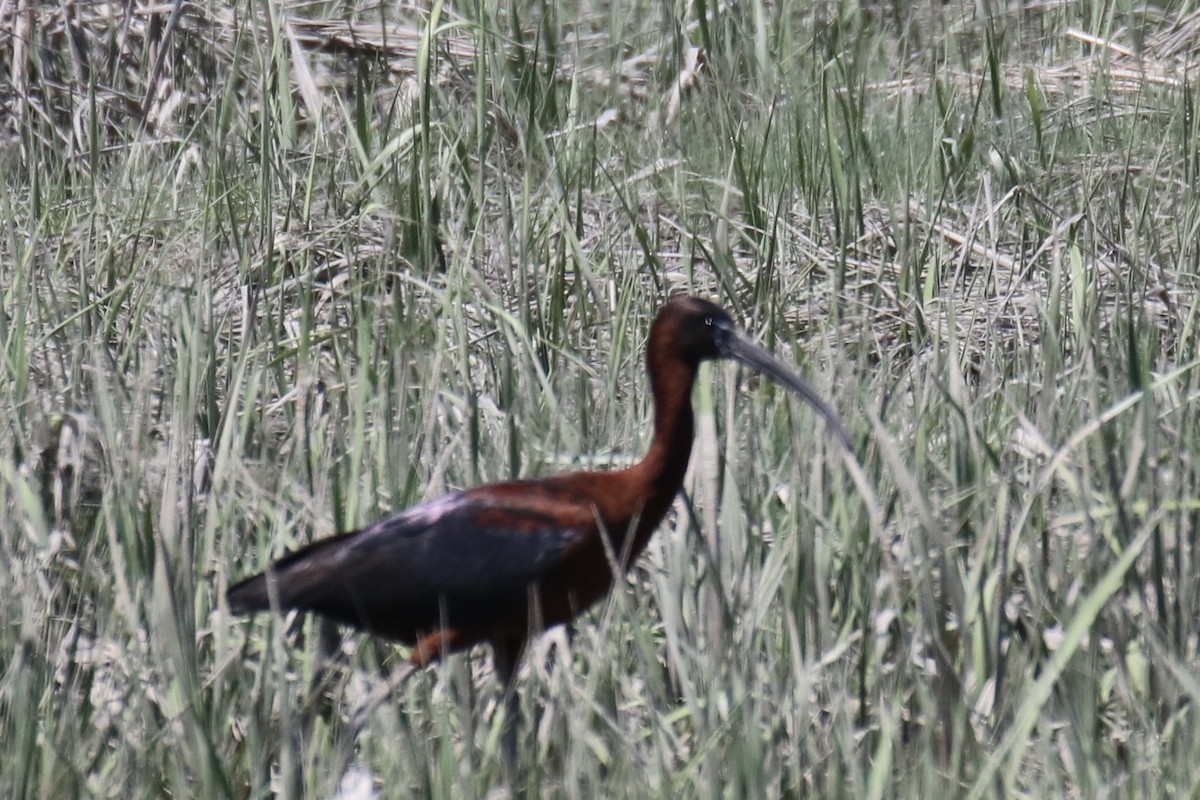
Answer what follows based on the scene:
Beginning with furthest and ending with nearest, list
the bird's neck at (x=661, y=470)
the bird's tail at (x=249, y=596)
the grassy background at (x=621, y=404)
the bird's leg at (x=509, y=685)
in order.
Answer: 1. the bird's neck at (x=661, y=470)
2. the bird's tail at (x=249, y=596)
3. the bird's leg at (x=509, y=685)
4. the grassy background at (x=621, y=404)

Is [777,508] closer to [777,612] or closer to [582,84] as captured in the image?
[777,612]

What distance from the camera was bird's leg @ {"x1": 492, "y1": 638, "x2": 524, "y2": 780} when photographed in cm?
254

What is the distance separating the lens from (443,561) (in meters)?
2.88

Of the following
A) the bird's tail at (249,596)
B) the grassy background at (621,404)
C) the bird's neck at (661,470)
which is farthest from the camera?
the bird's neck at (661,470)

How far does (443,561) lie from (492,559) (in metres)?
0.08

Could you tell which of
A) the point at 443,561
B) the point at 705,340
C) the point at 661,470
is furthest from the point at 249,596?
the point at 705,340

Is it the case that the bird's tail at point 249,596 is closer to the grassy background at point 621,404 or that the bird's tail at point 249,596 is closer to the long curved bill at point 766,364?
the grassy background at point 621,404

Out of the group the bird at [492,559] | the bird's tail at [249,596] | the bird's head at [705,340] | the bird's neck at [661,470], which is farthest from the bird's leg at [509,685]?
the bird's head at [705,340]

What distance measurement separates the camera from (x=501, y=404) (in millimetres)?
3521

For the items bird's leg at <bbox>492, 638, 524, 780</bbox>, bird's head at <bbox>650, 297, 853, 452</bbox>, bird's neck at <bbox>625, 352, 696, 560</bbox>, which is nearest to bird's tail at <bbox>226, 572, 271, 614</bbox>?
bird's leg at <bbox>492, 638, 524, 780</bbox>

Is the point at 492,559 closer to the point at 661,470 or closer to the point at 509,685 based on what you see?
the point at 509,685

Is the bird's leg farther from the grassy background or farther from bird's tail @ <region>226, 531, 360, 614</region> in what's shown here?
bird's tail @ <region>226, 531, 360, 614</region>

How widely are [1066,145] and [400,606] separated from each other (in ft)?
9.44

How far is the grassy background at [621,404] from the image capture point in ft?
7.82
